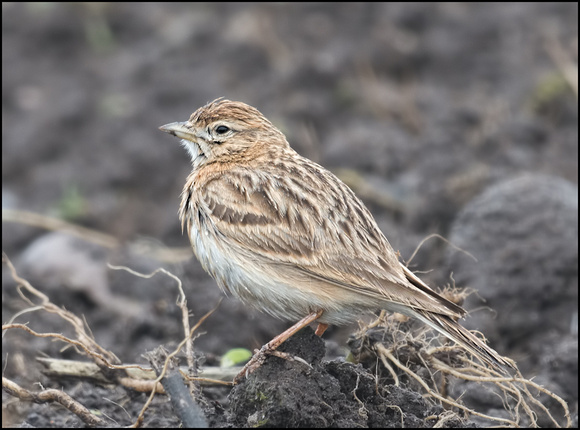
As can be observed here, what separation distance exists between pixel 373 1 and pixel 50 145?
188 inches

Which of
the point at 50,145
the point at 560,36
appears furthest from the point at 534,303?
the point at 50,145

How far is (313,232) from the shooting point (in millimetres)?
5078

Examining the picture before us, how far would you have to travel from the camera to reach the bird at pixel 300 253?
4.77 m

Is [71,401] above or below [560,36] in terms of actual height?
below

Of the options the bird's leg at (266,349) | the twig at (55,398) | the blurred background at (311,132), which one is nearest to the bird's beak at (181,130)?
the blurred background at (311,132)

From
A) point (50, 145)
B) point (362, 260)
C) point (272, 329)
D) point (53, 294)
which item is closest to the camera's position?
point (362, 260)

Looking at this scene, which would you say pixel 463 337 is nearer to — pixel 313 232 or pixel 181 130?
pixel 313 232

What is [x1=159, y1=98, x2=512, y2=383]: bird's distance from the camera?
477 centimetres

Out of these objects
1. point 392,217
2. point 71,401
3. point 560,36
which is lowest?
point 71,401

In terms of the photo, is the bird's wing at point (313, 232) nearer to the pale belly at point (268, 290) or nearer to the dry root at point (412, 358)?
the pale belly at point (268, 290)

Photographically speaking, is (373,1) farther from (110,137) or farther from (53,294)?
(53,294)

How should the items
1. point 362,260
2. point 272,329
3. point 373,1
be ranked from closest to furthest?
point 362,260 → point 272,329 → point 373,1

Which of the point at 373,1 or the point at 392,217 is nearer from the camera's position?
the point at 392,217

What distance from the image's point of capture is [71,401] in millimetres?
4738
